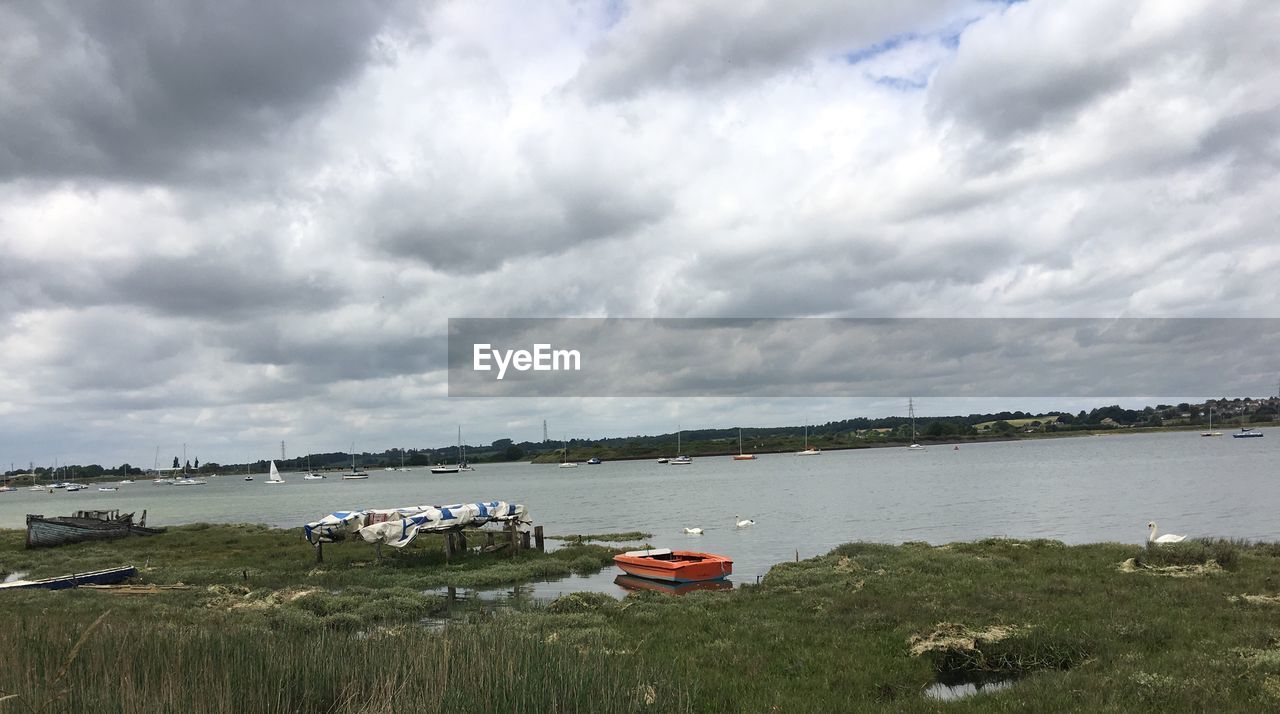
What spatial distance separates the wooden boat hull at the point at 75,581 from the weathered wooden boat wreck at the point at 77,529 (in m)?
24.9

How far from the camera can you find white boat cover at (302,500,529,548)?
1515 inches

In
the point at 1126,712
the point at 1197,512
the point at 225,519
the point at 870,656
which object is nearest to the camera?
the point at 1126,712

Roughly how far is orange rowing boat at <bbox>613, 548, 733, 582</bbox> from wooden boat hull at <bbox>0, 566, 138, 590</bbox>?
20955 millimetres

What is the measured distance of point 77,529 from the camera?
55156 millimetres

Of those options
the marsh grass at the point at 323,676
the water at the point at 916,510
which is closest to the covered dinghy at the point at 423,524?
the water at the point at 916,510

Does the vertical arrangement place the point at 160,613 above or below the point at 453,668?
below

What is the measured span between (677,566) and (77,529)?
46.2 meters

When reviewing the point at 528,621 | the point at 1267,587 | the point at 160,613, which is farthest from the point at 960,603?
the point at 160,613

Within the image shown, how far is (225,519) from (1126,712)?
9881cm

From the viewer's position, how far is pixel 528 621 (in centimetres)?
2189

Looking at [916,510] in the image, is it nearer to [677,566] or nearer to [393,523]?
[677,566]

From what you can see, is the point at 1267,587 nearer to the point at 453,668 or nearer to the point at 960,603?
the point at 960,603

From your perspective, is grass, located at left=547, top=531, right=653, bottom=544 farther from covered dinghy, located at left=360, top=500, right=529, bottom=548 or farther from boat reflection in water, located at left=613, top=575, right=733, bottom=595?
boat reflection in water, located at left=613, top=575, right=733, bottom=595

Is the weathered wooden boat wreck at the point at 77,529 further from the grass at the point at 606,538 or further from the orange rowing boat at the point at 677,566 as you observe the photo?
the orange rowing boat at the point at 677,566
